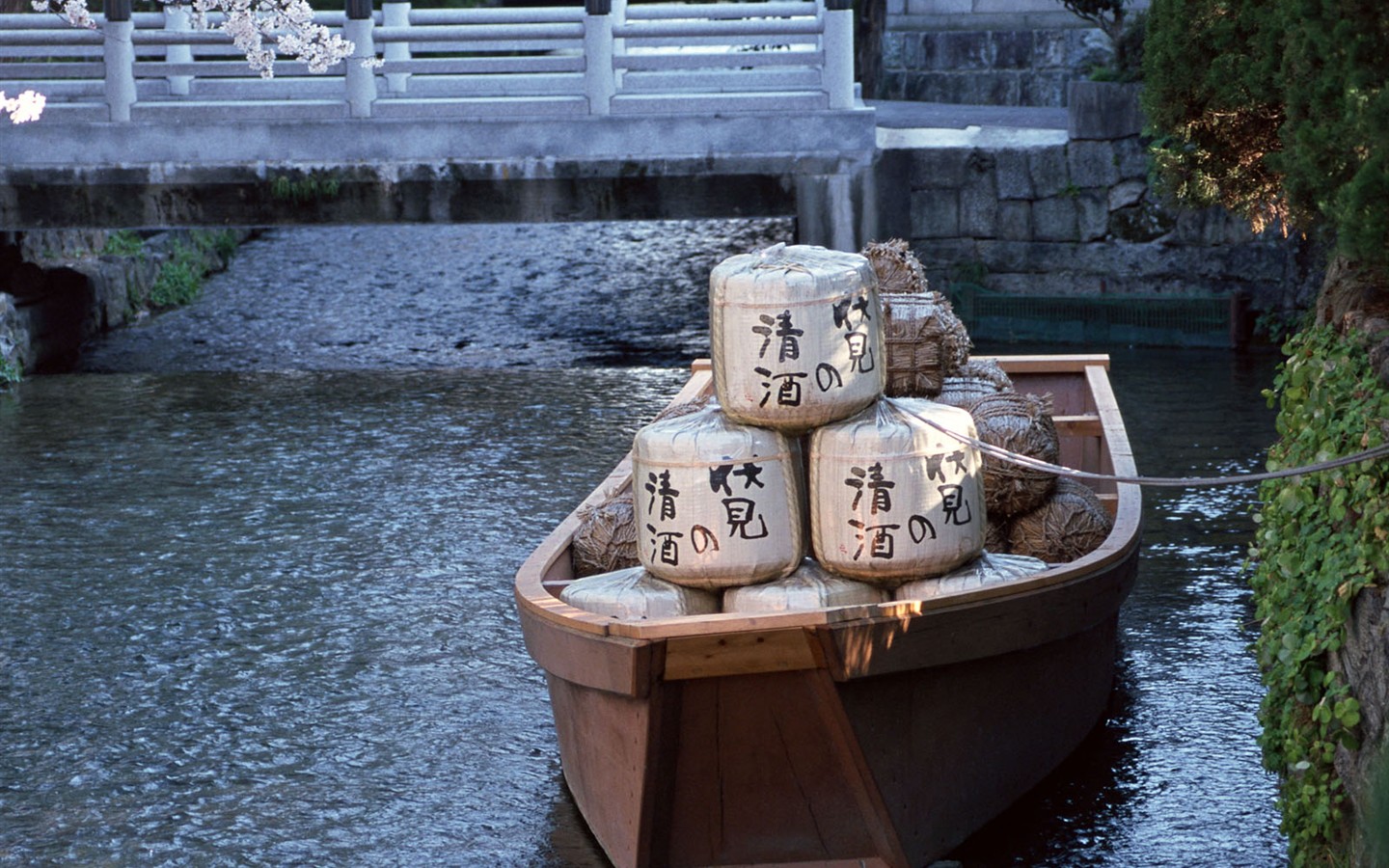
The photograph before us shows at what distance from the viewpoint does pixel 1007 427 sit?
6.72 m

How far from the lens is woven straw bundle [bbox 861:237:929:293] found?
7.79 metres

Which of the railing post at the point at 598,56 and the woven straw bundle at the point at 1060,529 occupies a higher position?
the railing post at the point at 598,56

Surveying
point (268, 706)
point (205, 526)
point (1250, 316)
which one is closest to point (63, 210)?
point (205, 526)

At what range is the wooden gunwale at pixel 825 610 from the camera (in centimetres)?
479

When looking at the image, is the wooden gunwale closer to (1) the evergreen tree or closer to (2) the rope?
(2) the rope

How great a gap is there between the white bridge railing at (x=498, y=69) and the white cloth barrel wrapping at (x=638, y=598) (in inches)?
337

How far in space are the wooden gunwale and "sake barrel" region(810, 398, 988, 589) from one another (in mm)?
280

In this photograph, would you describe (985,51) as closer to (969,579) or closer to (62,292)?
(62,292)

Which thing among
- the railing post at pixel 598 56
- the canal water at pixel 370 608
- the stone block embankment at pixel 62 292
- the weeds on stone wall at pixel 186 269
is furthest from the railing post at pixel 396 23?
the weeds on stone wall at pixel 186 269

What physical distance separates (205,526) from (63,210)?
19.0ft

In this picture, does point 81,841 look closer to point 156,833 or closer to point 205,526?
point 156,833

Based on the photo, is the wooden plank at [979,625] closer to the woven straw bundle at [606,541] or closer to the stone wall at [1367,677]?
the stone wall at [1367,677]

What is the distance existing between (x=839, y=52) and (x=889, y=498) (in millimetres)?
8998

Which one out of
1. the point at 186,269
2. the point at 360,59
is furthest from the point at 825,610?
the point at 186,269
